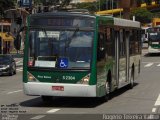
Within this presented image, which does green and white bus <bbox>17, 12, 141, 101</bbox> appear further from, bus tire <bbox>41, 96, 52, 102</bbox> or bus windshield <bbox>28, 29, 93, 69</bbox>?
bus tire <bbox>41, 96, 52, 102</bbox>

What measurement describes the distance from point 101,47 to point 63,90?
188cm

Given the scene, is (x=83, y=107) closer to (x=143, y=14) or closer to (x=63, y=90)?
(x=63, y=90)

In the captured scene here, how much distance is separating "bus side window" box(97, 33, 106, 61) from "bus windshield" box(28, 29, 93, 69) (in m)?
0.40

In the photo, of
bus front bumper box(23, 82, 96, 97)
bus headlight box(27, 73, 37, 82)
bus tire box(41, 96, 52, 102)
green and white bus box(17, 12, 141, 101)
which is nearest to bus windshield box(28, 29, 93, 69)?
green and white bus box(17, 12, 141, 101)

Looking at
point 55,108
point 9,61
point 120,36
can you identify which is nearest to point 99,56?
point 55,108

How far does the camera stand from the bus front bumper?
15.9m

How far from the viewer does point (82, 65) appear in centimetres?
1608

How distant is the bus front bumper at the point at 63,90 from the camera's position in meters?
15.9

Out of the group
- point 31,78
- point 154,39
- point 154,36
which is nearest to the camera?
point 31,78

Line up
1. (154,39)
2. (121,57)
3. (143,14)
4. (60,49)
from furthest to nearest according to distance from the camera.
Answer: (143,14)
(154,39)
(121,57)
(60,49)

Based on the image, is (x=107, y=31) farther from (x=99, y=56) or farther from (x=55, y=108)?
(x=55, y=108)

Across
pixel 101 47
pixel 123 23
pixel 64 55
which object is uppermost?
pixel 123 23

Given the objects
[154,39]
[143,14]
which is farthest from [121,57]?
[143,14]

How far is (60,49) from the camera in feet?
53.2
